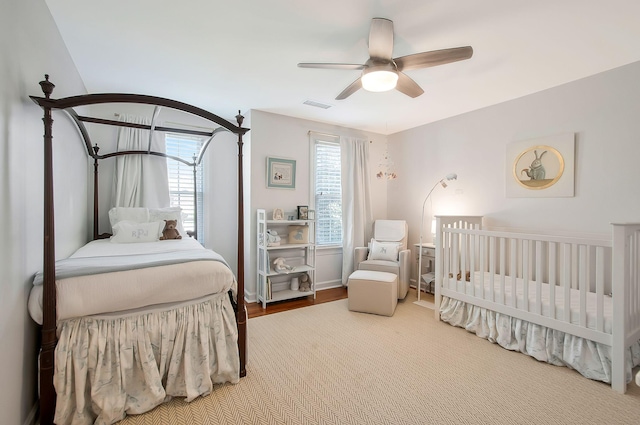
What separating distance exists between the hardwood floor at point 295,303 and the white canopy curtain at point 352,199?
0.40 meters

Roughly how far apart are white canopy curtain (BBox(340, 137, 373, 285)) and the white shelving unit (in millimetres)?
735

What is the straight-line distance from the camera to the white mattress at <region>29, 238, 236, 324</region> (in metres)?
1.45

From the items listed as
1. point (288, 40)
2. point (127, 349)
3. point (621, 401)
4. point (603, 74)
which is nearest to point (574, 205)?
point (603, 74)

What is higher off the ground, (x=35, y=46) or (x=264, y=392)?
(x=35, y=46)

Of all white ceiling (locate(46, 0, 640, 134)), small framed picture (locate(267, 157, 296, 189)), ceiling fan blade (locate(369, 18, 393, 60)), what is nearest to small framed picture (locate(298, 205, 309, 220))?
small framed picture (locate(267, 157, 296, 189))

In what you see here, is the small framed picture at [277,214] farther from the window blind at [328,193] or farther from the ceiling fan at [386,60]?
the ceiling fan at [386,60]

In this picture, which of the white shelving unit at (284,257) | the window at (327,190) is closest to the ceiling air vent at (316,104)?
the window at (327,190)

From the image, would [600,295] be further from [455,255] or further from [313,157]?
[313,157]

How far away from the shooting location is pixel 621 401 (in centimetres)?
177

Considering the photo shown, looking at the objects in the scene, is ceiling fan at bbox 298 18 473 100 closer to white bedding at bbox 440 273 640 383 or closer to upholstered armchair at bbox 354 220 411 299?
white bedding at bbox 440 273 640 383

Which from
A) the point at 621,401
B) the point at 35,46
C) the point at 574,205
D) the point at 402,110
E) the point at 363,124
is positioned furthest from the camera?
the point at 363,124

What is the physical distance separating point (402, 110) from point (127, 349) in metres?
3.71

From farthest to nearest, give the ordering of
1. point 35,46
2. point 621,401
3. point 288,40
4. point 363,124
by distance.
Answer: point 363,124
point 288,40
point 621,401
point 35,46

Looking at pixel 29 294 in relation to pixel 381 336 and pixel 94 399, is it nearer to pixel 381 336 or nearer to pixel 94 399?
pixel 94 399
